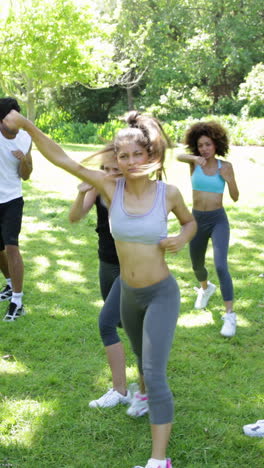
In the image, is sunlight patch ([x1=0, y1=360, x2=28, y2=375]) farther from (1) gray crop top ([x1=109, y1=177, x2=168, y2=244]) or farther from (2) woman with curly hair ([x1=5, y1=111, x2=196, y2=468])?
(1) gray crop top ([x1=109, y1=177, x2=168, y2=244])

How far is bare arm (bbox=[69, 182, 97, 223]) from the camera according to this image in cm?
329

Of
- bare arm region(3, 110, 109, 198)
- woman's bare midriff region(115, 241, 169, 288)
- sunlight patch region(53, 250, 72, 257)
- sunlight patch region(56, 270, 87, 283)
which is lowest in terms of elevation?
sunlight patch region(53, 250, 72, 257)

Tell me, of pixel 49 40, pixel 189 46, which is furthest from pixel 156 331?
pixel 189 46

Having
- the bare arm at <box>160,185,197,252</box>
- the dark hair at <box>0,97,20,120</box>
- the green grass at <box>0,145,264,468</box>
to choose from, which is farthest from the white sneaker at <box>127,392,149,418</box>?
the dark hair at <box>0,97,20,120</box>

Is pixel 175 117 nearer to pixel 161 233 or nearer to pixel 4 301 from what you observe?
pixel 4 301

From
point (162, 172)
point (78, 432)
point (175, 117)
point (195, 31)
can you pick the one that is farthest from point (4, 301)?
point (195, 31)

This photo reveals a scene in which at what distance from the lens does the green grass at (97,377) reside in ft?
10.9

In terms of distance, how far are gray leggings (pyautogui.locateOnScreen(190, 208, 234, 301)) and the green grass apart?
0.45 metres

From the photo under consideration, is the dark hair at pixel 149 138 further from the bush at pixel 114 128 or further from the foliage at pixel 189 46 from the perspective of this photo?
the foliage at pixel 189 46

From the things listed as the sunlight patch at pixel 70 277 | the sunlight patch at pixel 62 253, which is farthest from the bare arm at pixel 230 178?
the sunlight patch at pixel 62 253

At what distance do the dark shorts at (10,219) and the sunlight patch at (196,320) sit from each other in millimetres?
1761

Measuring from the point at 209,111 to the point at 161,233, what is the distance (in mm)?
29404

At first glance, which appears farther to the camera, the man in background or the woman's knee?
the man in background

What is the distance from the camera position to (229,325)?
506 cm
